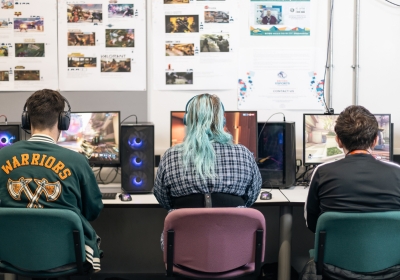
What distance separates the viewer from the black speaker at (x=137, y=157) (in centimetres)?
276

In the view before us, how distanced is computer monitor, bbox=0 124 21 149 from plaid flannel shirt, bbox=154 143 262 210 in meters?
1.45

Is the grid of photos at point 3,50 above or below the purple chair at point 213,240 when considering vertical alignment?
above

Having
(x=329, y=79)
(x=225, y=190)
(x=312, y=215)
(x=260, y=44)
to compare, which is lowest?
(x=312, y=215)

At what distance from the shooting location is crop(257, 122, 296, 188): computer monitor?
294cm

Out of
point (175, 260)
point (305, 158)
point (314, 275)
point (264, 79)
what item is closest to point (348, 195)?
point (314, 275)

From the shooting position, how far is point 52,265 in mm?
1845

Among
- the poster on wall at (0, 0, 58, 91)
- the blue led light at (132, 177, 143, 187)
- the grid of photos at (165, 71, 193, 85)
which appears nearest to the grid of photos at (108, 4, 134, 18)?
the poster on wall at (0, 0, 58, 91)

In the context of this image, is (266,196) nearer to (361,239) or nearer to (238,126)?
(238,126)

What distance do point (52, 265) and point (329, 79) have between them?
2319 mm

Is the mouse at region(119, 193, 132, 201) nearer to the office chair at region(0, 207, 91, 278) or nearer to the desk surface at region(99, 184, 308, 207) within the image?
the desk surface at region(99, 184, 308, 207)

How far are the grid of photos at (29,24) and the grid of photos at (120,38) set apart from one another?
0.48m

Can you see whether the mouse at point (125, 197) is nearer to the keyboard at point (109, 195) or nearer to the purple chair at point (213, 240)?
the keyboard at point (109, 195)

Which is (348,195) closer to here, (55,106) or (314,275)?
(314,275)

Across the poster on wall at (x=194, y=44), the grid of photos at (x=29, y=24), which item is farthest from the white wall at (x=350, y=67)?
the grid of photos at (x=29, y=24)
